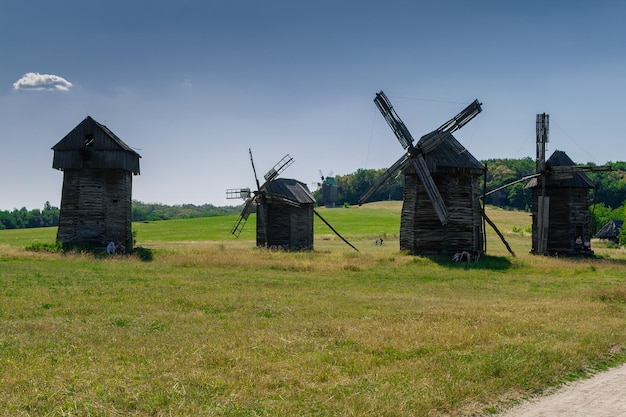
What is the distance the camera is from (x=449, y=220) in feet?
113

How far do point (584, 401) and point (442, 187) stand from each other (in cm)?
2706

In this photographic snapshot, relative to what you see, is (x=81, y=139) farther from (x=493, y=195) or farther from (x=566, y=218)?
(x=493, y=195)

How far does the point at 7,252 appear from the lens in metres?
33.0

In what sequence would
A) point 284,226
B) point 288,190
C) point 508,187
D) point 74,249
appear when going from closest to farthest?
point 74,249 → point 284,226 → point 288,190 → point 508,187

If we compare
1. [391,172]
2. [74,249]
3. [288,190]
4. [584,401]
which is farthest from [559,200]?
[584,401]

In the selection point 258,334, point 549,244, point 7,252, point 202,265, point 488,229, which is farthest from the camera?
point 488,229

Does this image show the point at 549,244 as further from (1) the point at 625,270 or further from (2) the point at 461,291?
(2) the point at 461,291

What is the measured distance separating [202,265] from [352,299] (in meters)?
12.7

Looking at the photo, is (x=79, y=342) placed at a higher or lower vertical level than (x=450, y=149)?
lower

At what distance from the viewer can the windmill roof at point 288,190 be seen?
4506 centimetres

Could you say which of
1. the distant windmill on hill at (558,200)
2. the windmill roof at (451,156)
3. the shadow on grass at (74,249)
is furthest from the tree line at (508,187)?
the shadow on grass at (74,249)

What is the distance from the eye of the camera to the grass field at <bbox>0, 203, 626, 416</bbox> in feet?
25.1

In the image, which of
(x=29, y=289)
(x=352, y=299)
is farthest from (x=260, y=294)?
(x=29, y=289)

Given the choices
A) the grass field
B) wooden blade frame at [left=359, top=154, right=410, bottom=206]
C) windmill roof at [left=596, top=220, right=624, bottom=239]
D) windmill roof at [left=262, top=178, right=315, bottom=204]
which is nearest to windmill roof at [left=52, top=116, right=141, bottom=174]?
windmill roof at [left=262, top=178, right=315, bottom=204]
